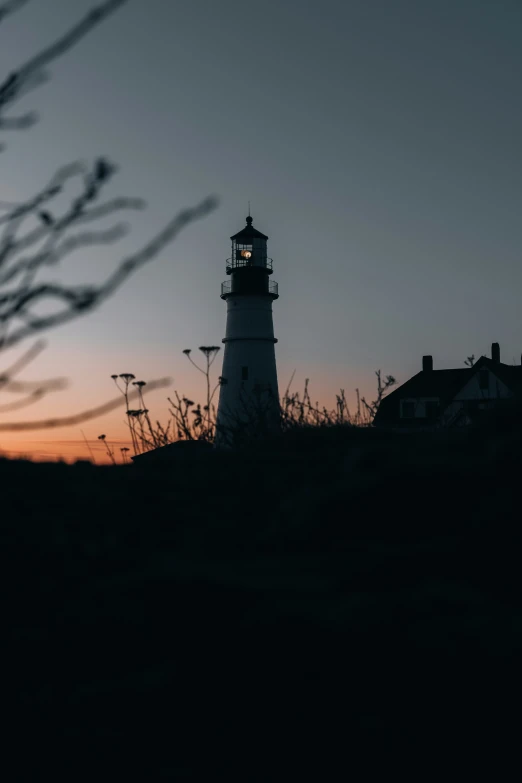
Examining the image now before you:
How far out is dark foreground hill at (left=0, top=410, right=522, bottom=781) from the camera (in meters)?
2.06

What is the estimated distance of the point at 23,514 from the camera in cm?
290

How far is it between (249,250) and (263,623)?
3248 centimetres

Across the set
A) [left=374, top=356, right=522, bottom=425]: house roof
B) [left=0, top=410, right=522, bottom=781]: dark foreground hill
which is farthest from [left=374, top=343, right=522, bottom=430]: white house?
[left=0, top=410, right=522, bottom=781]: dark foreground hill

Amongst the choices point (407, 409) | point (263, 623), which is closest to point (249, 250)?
point (407, 409)

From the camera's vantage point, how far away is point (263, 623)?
2.31m

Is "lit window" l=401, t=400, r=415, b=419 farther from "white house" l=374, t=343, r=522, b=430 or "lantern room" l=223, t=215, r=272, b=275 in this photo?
"lantern room" l=223, t=215, r=272, b=275

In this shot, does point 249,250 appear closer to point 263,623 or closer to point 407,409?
point 407,409

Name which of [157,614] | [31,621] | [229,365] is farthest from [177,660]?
[229,365]

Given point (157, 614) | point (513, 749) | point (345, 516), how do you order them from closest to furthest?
point (513, 749), point (157, 614), point (345, 516)

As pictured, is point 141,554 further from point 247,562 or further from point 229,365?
point 229,365

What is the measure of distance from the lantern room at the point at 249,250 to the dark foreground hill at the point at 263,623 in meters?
31.1

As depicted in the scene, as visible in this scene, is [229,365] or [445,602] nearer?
[445,602]

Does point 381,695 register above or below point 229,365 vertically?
below

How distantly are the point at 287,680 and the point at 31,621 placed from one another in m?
0.88
